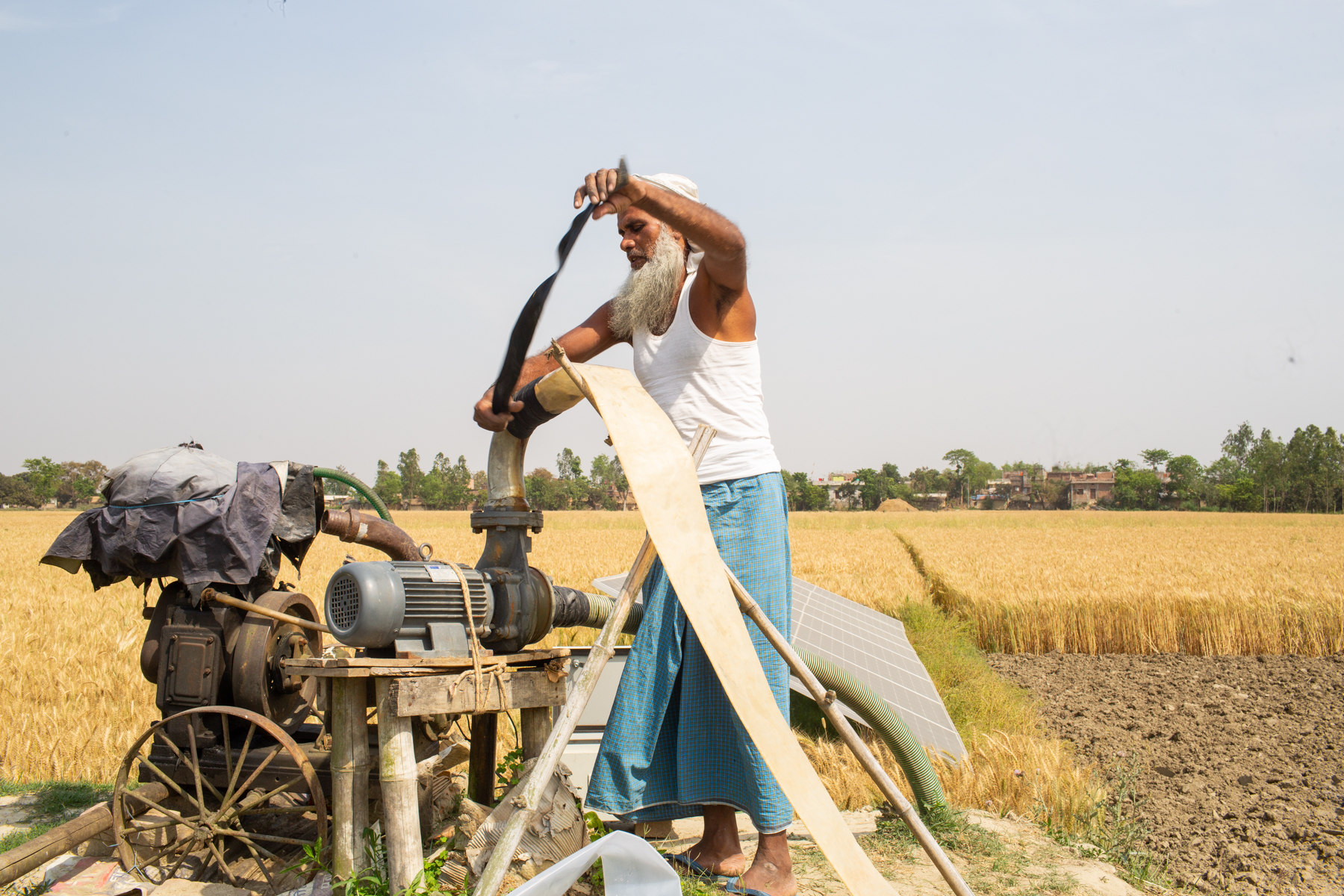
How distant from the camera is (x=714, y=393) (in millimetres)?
2738

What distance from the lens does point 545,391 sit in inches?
101

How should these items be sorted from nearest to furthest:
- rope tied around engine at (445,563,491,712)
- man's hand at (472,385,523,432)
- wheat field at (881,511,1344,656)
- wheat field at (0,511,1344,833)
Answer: rope tied around engine at (445,563,491,712) < man's hand at (472,385,523,432) < wheat field at (0,511,1344,833) < wheat field at (881,511,1344,656)

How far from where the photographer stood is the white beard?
2.79 metres

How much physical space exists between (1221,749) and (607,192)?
594 centimetres

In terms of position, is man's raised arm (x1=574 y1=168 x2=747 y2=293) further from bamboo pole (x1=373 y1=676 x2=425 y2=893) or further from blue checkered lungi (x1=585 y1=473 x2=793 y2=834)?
bamboo pole (x1=373 y1=676 x2=425 y2=893)

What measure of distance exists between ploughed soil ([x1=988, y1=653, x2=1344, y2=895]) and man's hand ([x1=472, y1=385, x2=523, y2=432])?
3292 millimetres

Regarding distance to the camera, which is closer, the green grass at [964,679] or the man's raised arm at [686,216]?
the man's raised arm at [686,216]

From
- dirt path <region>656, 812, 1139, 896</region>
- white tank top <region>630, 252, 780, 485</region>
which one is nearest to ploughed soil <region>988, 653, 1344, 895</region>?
dirt path <region>656, 812, 1139, 896</region>

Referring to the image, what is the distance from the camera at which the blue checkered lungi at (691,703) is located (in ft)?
8.58

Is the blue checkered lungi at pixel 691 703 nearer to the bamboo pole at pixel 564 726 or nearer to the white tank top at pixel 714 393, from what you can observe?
the white tank top at pixel 714 393

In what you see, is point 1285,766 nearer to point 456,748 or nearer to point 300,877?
point 456,748

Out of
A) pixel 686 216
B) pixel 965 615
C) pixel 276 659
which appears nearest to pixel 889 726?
pixel 686 216

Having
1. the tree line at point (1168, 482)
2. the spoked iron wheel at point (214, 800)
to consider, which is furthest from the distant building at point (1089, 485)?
the spoked iron wheel at point (214, 800)

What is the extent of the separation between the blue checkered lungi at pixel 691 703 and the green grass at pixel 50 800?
7.73 ft
